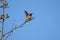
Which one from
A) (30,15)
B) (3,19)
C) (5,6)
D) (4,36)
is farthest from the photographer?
→ (5,6)

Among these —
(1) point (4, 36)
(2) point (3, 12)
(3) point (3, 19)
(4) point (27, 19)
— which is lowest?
(1) point (4, 36)

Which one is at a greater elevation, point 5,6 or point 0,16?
point 5,6

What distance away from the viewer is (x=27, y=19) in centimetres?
285

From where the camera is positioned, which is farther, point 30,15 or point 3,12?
point 3,12

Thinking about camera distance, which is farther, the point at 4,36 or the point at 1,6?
the point at 1,6

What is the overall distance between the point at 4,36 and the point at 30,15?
58.2 inches

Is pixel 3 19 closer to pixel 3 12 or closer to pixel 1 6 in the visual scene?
pixel 3 12

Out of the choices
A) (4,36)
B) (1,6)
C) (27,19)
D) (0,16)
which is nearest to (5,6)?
(1,6)

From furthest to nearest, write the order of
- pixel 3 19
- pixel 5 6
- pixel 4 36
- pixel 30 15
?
pixel 5 6 < pixel 3 19 < pixel 4 36 < pixel 30 15

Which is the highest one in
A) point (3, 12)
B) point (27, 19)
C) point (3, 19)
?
point (3, 12)

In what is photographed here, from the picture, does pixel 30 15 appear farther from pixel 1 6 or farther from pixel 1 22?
pixel 1 6

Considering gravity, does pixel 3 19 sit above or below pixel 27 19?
above

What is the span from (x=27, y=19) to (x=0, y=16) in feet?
6.30

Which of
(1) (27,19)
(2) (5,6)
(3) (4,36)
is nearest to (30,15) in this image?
(1) (27,19)
